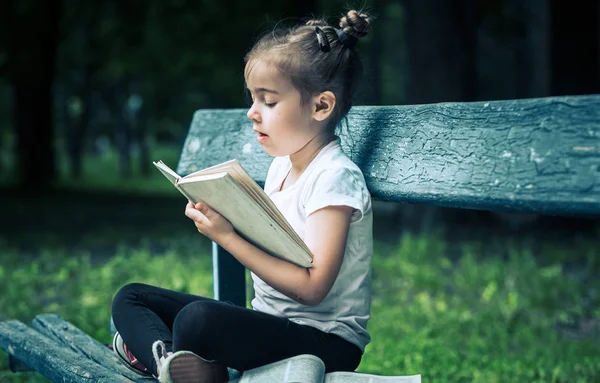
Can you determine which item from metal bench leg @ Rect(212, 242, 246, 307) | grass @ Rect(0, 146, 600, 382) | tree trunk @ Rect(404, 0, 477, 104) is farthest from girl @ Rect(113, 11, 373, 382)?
tree trunk @ Rect(404, 0, 477, 104)

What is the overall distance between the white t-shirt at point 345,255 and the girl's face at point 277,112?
0.08m

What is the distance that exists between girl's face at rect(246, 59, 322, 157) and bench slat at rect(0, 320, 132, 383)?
2.51ft

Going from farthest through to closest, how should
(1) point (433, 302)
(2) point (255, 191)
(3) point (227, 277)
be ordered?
(1) point (433, 302) → (3) point (227, 277) → (2) point (255, 191)

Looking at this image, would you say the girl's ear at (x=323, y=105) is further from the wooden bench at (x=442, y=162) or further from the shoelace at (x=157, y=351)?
the shoelace at (x=157, y=351)

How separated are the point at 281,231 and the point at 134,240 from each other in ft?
21.5

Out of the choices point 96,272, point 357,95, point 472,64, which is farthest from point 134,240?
point 357,95

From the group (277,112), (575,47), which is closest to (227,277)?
(277,112)

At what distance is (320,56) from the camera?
222 cm

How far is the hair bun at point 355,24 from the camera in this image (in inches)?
89.0

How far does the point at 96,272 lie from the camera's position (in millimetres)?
6012

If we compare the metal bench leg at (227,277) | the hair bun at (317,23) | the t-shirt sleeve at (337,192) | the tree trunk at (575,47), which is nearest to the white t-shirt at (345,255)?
the t-shirt sleeve at (337,192)

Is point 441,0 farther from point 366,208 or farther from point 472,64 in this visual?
point 366,208

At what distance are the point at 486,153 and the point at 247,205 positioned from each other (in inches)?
22.8

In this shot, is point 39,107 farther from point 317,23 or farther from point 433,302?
point 317,23
